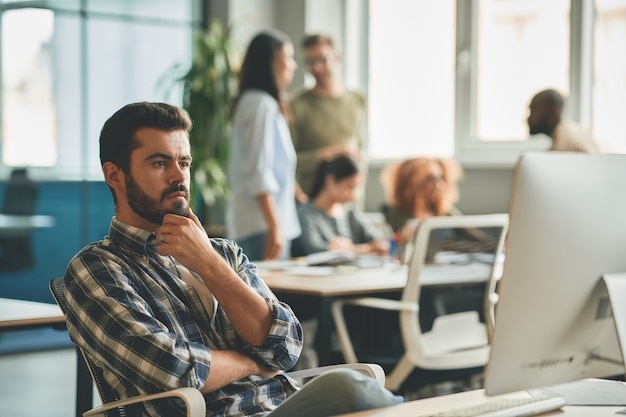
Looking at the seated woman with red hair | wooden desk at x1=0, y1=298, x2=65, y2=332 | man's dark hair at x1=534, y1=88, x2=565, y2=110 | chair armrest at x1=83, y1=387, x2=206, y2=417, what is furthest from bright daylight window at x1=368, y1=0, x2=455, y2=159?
chair armrest at x1=83, y1=387, x2=206, y2=417

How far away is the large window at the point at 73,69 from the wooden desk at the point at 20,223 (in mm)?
307

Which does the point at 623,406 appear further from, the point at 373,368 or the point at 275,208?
the point at 275,208

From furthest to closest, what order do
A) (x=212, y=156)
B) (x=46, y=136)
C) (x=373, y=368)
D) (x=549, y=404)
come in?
(x=212, y=156) < (x=46, y=136) < (x=373, y=368) < (x=549, y=404)

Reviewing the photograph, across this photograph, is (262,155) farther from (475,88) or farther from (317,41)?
(475,88)

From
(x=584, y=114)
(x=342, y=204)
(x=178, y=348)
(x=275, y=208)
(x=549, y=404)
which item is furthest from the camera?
(x=584, y=114)

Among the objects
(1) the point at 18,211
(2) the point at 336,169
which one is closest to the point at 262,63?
(2) the point at 336,169

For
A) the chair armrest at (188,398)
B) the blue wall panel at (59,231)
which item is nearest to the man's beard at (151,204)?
the chair armrest at (188,398)

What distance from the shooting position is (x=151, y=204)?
6.95 ft

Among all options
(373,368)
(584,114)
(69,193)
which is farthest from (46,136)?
(373,368)

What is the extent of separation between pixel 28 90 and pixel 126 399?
4.74m

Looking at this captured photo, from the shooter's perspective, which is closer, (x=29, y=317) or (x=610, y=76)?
(x=29, y=317)

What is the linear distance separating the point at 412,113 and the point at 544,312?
18.8ft

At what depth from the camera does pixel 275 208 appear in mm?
4527

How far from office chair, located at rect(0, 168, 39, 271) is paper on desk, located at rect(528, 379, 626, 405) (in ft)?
16.1
